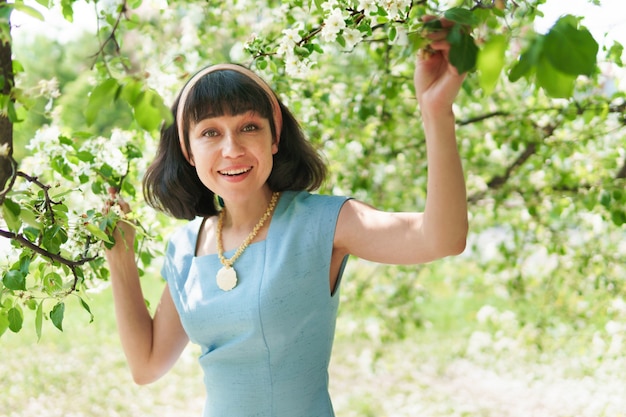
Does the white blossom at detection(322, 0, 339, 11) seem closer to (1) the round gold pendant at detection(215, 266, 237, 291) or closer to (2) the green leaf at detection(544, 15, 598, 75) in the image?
(1) the round gold pendant at detection(215, 266, 237, 291)

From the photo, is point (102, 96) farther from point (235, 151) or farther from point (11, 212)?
point (235, 151)

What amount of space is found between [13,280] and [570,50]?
0.94 metres

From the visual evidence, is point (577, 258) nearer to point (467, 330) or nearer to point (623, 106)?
point (623, 106)

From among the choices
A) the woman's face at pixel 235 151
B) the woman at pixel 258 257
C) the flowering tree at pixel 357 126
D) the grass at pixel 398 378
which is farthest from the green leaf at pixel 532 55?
the grass at pixel 398 378

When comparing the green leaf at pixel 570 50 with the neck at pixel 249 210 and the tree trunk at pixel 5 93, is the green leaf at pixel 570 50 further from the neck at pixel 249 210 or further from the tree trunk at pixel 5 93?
the neck at pixel 249 210

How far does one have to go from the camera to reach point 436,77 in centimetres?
92

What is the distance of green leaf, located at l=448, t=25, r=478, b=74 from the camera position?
766 mm

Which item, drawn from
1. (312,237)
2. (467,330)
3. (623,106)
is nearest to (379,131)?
(623,106)

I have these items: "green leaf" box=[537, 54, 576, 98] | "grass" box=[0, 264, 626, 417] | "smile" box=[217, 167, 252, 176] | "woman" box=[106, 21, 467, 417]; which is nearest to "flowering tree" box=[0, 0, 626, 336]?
"green leaf" box=[537, 54, 576, 98]

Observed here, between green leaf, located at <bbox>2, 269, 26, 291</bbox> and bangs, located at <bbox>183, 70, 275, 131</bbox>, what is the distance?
0.46 meters

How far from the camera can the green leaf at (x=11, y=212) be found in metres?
0.93

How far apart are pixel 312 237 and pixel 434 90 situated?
0.54 metres

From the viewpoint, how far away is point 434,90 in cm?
91

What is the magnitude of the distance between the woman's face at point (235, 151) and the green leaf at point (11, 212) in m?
0.48
